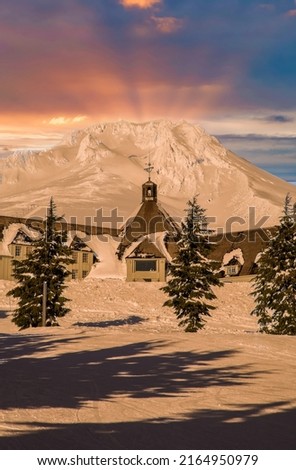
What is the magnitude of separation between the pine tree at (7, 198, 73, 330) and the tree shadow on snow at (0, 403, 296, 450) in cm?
2499

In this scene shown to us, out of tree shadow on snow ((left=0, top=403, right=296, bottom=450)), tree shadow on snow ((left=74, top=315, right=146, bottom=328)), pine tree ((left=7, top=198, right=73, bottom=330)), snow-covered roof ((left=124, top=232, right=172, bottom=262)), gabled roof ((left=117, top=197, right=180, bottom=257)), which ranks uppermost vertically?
gabled roof ((left=117, top=197, right=180, bottom=257))

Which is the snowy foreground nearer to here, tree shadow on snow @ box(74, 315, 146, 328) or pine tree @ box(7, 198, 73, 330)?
pine tree @ box(7, 198, 73, 330)

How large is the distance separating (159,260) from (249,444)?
167 feet

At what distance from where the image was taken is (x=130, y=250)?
6362cm

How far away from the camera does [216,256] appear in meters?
63.4

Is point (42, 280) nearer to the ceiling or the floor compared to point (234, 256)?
nearer to the floor

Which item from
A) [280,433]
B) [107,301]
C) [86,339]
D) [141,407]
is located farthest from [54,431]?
[107,301]

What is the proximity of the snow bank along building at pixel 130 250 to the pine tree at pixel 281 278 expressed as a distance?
22436mm

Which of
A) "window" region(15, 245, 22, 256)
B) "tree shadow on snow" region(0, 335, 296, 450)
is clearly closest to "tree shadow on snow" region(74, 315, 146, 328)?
"tree shadow on snow" region(0, 335, 296, 450)

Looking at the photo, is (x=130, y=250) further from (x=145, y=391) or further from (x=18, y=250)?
(x=145, y=391)

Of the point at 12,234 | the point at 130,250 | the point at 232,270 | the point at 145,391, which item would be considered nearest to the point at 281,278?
the point at 145,391

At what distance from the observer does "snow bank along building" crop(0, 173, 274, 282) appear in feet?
204

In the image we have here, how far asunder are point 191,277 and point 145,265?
2556cm

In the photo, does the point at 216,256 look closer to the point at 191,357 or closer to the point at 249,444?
the point at 191,357
